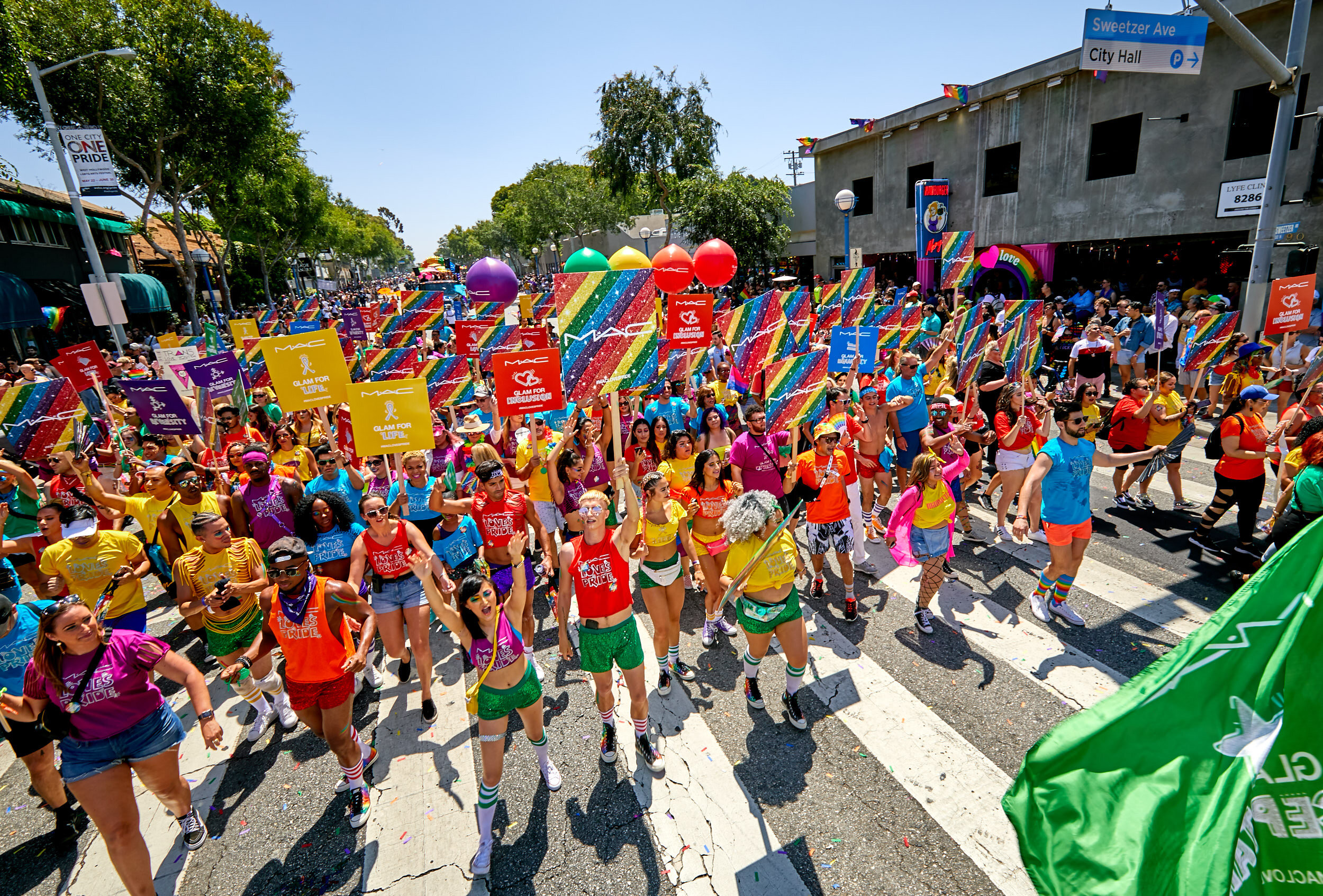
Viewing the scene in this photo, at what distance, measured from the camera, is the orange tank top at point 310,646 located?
13.4 ft

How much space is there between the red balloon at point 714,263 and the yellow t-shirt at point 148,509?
12477mm

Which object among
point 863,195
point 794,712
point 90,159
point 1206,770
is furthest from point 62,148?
point 863,195

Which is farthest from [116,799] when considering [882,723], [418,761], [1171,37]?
[1171,37]

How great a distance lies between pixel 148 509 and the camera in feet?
19.7

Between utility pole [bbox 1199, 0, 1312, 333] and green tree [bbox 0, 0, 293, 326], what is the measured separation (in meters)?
25.0

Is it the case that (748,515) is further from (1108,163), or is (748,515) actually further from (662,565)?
(1108,163)

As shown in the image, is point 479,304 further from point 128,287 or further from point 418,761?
point 128,287

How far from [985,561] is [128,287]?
38.8m

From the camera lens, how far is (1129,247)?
19.8m

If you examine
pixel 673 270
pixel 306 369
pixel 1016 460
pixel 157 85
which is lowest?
pixel 1016 460

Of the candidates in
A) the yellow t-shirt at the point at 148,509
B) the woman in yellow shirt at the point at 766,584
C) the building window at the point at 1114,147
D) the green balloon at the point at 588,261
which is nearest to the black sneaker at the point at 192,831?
the yellow t-shirt at the point at 148,509

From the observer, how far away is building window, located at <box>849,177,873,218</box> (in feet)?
93.7

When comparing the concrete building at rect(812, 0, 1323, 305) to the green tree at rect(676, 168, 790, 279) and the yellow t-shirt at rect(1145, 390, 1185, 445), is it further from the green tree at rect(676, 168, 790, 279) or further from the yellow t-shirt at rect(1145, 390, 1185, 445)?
the yellow t-shirt at rect(1145, 390, 1185, 445)

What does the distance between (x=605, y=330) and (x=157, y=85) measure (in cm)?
2283
